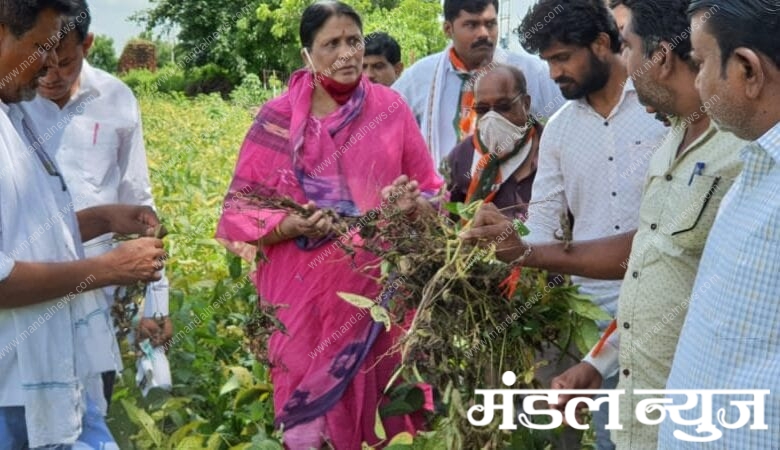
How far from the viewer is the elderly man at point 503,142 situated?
374 centimetres

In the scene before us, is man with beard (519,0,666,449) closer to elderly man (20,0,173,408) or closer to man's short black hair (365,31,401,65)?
A: elderly man (20,0,173,408)

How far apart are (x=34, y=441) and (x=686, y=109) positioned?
1622 mm

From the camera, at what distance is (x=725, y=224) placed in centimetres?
196

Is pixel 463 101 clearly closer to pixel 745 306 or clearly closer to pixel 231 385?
pixel 231 385

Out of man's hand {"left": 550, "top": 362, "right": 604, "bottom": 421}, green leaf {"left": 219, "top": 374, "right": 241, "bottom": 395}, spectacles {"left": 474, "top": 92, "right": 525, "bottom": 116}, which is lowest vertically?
green leaf {"left": 219, "top": 374, "right": 241, "bottom": 395}

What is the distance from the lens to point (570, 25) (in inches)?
131

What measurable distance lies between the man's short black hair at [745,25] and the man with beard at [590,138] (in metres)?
1.28

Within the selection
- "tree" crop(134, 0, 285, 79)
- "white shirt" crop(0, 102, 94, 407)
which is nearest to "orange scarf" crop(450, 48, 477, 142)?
"white shirt" crop(0, 102, 94, 407)

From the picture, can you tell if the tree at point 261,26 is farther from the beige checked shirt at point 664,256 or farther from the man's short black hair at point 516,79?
the beige checked shirt at point 664,256

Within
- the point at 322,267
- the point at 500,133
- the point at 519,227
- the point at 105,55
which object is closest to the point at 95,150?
the point at 322,267

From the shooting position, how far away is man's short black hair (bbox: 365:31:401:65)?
19.3 feet

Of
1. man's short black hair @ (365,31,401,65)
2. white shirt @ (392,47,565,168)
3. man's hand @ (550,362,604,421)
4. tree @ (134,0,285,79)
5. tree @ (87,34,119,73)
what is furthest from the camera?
tree @ (87,34,119,73)

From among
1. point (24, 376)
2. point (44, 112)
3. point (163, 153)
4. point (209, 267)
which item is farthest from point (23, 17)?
point (163, 153)

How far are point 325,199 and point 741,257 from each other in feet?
6.55
